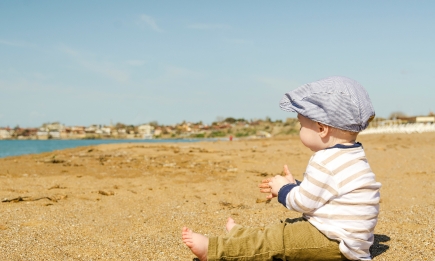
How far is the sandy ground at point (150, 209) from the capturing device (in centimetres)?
246

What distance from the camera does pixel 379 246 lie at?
2451 mm

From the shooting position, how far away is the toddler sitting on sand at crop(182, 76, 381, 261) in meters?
1.94

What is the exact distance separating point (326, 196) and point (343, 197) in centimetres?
8

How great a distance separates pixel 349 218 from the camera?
1931 mm

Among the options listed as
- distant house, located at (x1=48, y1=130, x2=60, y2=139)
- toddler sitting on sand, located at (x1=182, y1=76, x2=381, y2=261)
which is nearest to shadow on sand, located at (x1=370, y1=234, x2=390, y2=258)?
toddler sitting on sand, located at (x1=182, y1=76, x2=381, y2=261)

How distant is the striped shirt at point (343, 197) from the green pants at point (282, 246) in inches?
2.7

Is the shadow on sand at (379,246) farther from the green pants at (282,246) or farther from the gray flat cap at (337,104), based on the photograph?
the gray flat cap at (337,104)

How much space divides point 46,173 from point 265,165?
12.4 ft

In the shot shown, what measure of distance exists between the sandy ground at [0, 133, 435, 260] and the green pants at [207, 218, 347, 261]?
358 millimetres

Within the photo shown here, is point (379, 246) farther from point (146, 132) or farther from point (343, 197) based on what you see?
point (146, 132)

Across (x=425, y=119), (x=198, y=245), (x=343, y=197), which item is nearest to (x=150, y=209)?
(x=198, y=245)

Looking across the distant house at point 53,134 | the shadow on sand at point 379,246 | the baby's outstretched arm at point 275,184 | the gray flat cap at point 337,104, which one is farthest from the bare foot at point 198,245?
the distant house at point 53,134

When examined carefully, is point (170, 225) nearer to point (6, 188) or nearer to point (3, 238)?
point (3, 238)

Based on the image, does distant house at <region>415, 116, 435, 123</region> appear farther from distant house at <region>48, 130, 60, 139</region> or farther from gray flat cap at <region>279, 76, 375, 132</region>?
distant house at <region>48, 130, 60, 139</region>
